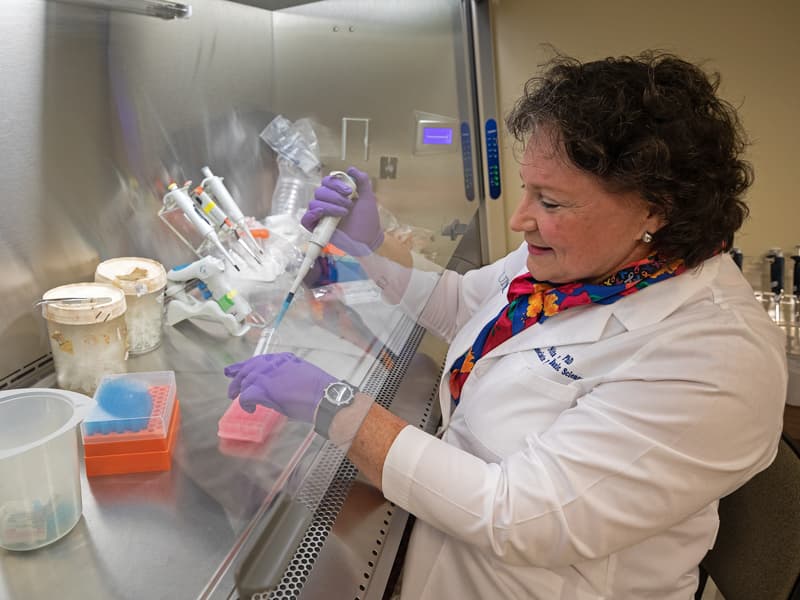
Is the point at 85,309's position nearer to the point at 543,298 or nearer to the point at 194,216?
the point at 194,216

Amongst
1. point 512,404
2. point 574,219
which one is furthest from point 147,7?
point 512,404

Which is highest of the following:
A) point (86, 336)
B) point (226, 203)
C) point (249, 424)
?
point (226, 203)

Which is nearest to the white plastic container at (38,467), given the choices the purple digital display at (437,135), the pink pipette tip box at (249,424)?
the pink pipette tip box at (249,424)

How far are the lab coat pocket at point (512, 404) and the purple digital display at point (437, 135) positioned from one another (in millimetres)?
1158

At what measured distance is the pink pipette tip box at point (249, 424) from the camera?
2.94ft

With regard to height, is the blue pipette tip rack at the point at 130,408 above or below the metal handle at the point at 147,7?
below

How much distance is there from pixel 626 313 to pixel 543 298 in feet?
0.54

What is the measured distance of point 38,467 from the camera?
66cm

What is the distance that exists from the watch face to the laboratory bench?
0.19ft

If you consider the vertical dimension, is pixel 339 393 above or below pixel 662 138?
below

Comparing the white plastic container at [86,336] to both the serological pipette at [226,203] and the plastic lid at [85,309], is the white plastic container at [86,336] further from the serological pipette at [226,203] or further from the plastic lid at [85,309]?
the serological pipette at [226,203]

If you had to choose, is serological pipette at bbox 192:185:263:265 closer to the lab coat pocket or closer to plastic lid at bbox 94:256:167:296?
plastic lid at bbox 94:256:167:296

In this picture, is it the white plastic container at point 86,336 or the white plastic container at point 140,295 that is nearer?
the white plastic container at point 86,336

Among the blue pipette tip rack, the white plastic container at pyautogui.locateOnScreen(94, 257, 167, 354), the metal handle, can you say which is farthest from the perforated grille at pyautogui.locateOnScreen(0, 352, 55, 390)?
the metal handle
